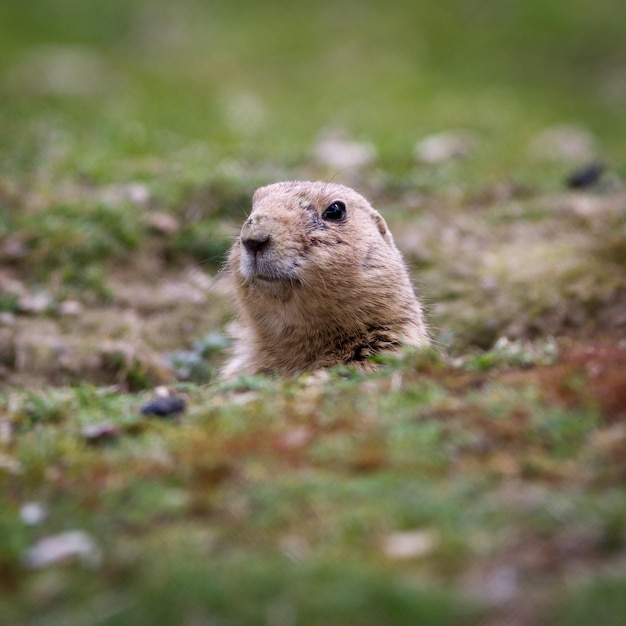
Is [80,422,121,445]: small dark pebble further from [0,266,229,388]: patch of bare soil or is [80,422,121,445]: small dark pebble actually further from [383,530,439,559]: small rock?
[0,266,229,388]: patch of bare soil

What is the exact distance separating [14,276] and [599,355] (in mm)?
6095

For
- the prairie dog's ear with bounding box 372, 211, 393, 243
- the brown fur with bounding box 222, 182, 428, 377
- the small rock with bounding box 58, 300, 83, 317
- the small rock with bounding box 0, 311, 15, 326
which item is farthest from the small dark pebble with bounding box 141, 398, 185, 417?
the small rock with bounding box 58, 300, 83, 317

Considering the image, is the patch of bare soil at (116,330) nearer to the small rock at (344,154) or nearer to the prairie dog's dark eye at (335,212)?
the prairie dog's dark eye at (335,212)

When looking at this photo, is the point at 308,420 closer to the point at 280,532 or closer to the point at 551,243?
the point at 280,532

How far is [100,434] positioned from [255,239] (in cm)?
218

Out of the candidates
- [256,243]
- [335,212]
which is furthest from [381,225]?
[256,243]

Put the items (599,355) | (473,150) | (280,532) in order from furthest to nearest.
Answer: (473,150) < (599,355) < (280,532)

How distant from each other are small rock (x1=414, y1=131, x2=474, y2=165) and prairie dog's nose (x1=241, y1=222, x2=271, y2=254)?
6510 millimetres

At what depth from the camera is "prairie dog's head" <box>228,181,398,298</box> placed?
6.66m

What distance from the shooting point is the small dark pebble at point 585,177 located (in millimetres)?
11297

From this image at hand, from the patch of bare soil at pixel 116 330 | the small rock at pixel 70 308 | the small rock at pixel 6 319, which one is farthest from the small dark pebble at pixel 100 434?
the small rock at pixel 70 308

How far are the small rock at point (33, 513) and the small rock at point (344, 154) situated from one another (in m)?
8.44

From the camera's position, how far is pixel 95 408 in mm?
5477

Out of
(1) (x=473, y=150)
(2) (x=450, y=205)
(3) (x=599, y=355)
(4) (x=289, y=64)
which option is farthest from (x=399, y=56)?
(3) (x=599, y=355)
